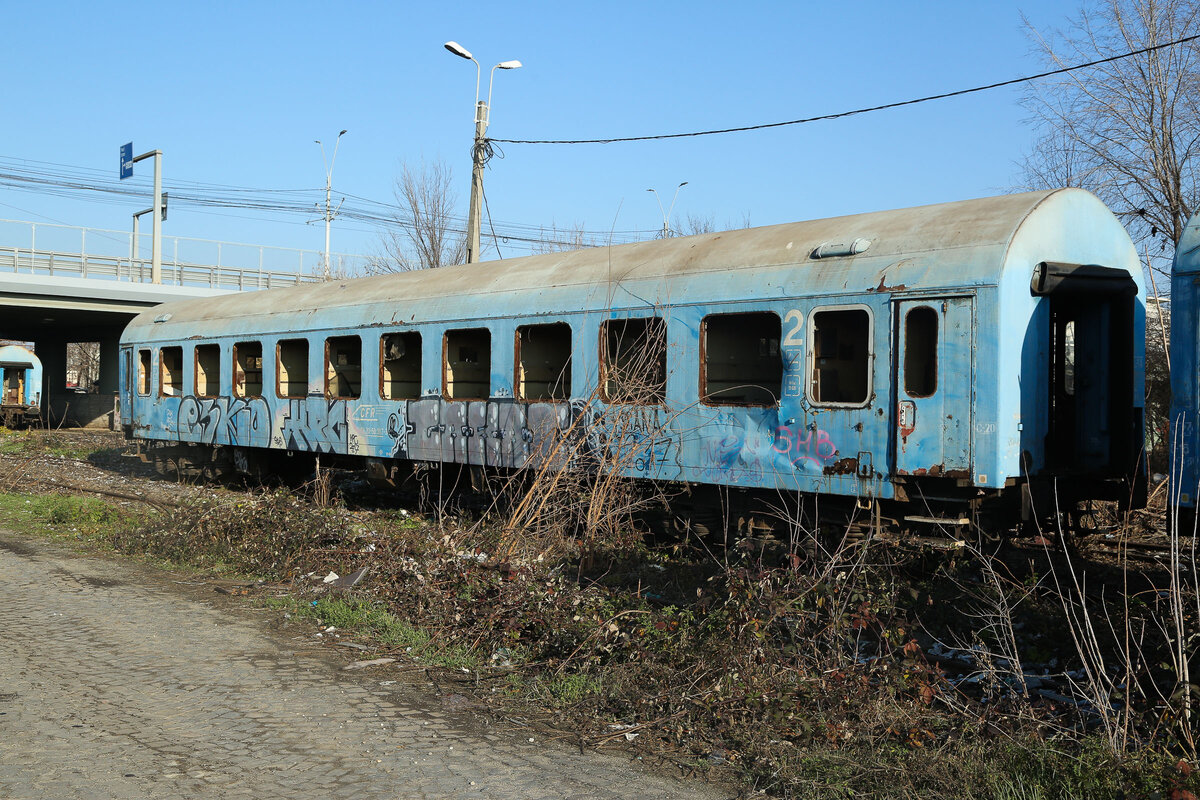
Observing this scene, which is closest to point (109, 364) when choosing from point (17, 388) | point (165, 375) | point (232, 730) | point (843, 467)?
point (17, 388)

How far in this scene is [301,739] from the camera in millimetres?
5113

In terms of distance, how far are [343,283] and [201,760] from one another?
459 inches

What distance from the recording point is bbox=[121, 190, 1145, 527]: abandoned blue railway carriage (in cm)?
828

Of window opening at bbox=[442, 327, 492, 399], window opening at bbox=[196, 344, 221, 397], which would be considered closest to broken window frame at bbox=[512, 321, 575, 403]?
window opening at bbox=[442, 327, 492, 399]

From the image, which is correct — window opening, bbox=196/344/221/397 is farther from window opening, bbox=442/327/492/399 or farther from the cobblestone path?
the cobblestone path

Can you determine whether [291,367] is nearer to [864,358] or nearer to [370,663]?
[864,358]

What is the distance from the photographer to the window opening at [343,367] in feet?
48.5

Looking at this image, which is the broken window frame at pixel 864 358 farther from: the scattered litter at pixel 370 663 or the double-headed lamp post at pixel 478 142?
the double-headed lamp post at pixel 478 142

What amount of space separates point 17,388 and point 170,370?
84.0ft

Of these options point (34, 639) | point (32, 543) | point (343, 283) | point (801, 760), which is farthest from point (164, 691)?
point (343, 283)

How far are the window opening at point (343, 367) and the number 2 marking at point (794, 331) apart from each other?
23.7 ft

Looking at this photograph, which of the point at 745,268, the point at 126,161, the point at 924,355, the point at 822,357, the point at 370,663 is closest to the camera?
the point at 370,663

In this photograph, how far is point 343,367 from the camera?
15242 mm

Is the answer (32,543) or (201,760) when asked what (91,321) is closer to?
(32,543)
